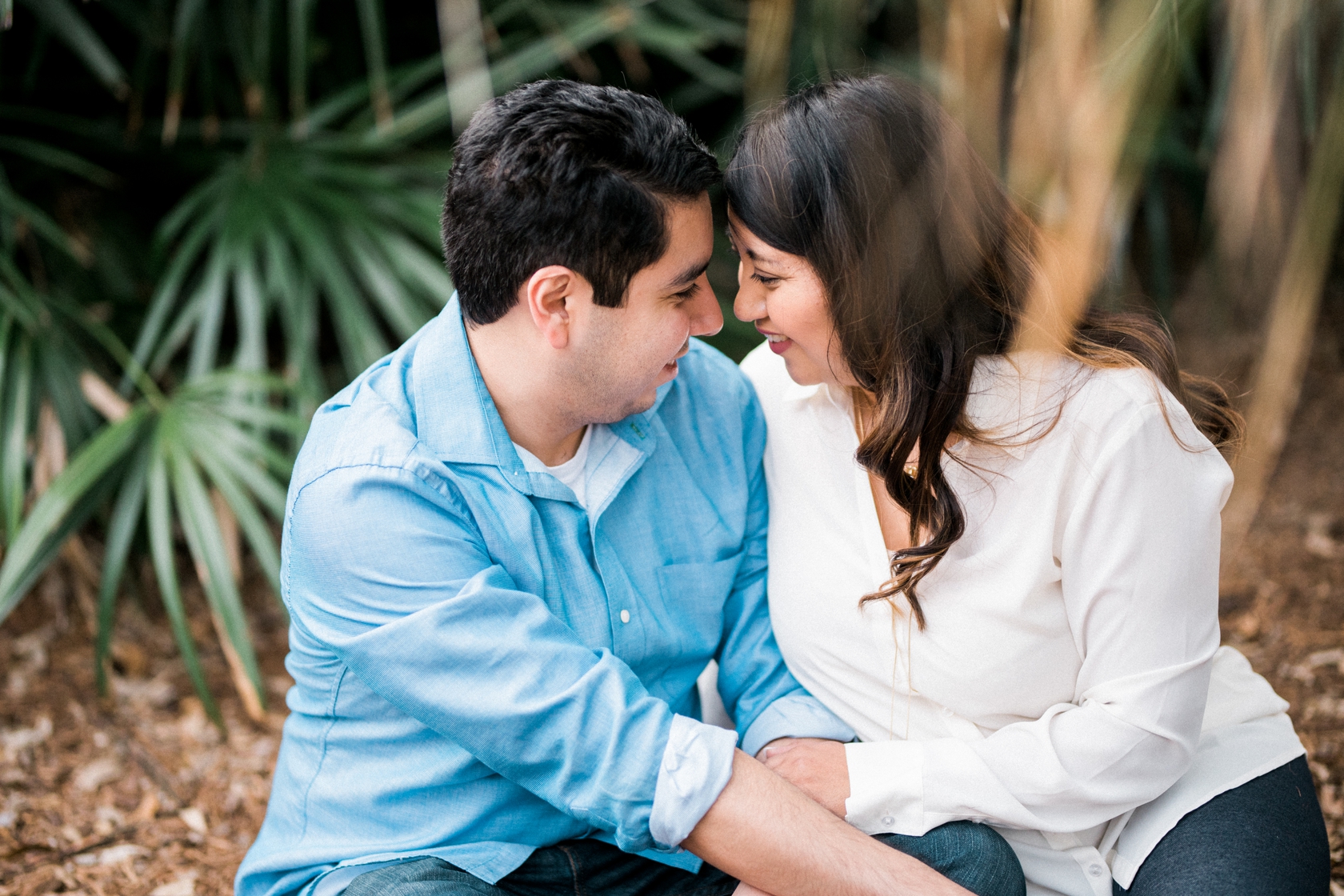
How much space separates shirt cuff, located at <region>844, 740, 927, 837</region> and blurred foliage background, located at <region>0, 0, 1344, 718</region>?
635mm

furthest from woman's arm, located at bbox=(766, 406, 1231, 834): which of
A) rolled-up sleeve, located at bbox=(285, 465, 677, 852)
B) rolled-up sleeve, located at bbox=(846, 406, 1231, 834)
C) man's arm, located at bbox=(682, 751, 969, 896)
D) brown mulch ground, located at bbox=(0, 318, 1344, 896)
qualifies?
brown mulch ground, located at bbox=(0, 318, 1344, 896)

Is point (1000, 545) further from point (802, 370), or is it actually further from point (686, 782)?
point (686, 782)

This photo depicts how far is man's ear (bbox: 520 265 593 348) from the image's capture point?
4.87ft

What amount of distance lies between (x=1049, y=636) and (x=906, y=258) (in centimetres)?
55

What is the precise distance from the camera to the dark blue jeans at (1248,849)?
4.53ft

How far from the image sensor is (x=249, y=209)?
256 cm

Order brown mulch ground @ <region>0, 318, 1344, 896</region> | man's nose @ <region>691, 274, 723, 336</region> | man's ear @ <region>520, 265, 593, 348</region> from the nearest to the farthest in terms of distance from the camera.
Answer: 1. man's ear @ <region>520, 265, 593, 348</region>
2. man's nose @ <region>691, 274, 723, 336</region>
3. brown mulch ground @ <region>0, 318, 1344, 896</region>

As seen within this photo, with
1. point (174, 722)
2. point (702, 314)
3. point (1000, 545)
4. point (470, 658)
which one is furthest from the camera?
point (174, 722)

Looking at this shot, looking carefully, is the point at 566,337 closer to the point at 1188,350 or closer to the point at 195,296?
the point at 195,296

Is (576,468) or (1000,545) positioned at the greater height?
(576,468)

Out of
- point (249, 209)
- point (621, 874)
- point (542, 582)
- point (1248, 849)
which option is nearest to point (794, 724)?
point (621, 874)

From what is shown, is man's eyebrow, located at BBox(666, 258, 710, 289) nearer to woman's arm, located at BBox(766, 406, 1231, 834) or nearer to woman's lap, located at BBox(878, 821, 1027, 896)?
woman's arm, located at BBox(766, 406, 1231, 834)

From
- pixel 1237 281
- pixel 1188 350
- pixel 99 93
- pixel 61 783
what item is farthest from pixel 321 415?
pixel 1188 350

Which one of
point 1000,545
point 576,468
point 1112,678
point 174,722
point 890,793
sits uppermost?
point 576,468
